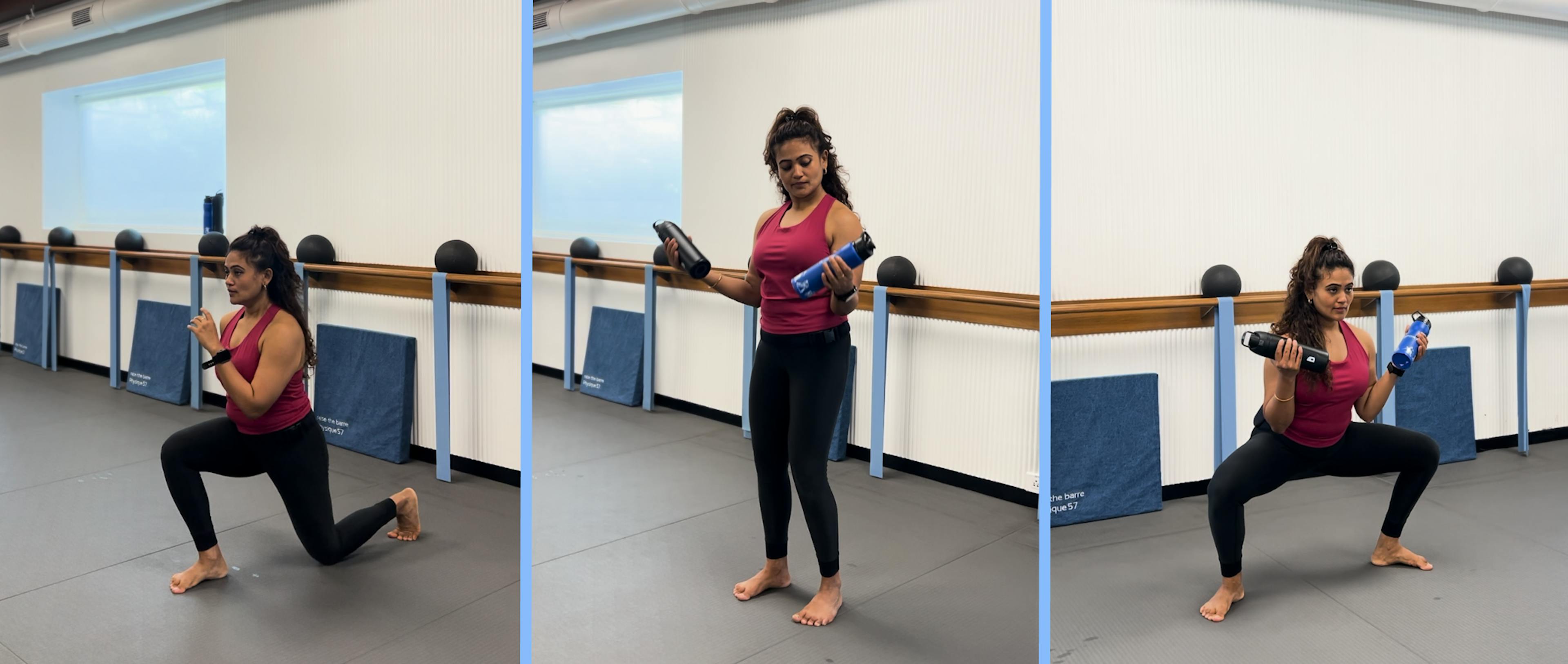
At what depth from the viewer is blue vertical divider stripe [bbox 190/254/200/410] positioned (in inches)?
56.9

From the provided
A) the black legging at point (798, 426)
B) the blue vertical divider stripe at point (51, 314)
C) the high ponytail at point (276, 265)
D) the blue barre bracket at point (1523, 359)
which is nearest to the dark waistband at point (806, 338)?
the black legging at point (798, 426)

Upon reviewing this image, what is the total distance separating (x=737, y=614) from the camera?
1.38 meters

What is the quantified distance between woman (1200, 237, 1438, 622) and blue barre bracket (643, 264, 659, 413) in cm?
105

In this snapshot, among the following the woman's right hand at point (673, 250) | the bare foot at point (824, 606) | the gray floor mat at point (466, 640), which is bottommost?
the gray floor mat at point (466, 640)

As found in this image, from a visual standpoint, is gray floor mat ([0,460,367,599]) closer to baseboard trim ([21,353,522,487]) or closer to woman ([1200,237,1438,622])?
baseboard trim ([21,353,522,487])

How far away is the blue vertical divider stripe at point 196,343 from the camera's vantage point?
1.45 m

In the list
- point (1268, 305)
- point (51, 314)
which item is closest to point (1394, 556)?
point (1268, 305)

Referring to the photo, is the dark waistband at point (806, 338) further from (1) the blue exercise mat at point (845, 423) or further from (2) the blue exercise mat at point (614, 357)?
(1) the blue exercise mat at point (845, 423)

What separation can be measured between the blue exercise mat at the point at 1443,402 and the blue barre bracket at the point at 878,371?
1089 millimetres

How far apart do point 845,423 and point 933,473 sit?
0.23 metres

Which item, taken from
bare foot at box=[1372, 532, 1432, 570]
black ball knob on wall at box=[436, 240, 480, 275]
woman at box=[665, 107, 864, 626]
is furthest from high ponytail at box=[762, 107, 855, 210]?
bare foot at box=[1372, 532, 1432, 570]

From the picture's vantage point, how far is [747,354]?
4.84 feet

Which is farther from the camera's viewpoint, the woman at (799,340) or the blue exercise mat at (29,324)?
the blue exercise mat at (29,324)

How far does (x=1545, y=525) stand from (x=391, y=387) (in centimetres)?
254
